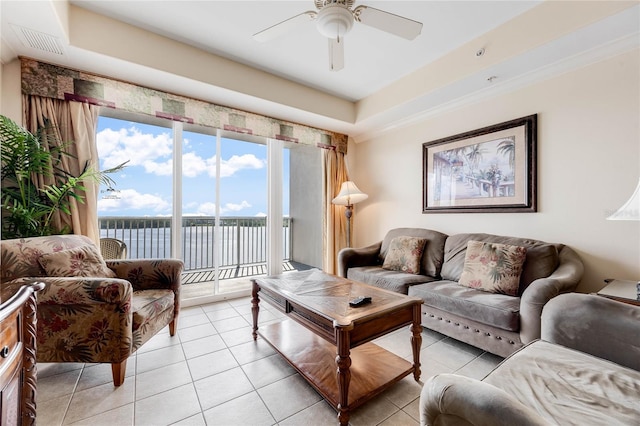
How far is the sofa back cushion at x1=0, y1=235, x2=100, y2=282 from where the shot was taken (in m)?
1.54

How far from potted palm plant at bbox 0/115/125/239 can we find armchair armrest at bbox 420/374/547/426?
2.75 meters

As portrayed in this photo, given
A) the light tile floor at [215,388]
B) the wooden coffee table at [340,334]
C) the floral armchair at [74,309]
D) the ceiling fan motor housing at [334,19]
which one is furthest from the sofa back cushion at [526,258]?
the floral armchair at [74,309]

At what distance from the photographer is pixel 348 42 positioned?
245 cm

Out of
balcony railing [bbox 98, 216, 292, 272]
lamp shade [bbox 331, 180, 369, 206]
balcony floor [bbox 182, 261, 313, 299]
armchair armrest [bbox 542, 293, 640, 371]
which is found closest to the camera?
armchair armrest [bbox 542, 293, 640, 371]

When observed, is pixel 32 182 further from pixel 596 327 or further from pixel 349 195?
pixel 596 327

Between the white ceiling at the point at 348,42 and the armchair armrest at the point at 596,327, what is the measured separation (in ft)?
6.17

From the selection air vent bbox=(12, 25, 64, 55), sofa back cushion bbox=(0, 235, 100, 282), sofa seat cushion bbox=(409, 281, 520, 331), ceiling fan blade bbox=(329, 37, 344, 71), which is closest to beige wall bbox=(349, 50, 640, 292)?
sofa seat cushion bbox=(409, 281, 520, 331)

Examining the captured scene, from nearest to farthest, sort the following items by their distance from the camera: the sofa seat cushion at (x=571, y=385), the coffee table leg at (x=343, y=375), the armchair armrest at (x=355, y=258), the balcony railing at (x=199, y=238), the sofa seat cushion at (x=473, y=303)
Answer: the sofa seat cushion at (x=571, y=385) < the coffee table leg at (x=343, y=375) < the sofa seat cushion at (x=473, y=303) < the armchair armrest at (x=355, y=258) < the balcony railing at (x=199, y=238)

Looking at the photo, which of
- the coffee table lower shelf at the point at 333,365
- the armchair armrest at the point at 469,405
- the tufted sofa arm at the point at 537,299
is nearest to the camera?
the armchair armrest at the point at 469,405

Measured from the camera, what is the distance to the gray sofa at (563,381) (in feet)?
2.41

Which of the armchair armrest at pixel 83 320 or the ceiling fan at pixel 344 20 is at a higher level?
the ceiling fan at pixel 344 20

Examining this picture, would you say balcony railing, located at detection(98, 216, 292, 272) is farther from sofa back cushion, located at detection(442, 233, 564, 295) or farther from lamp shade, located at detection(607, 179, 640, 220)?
lamp shade, located at detection(607, 179, 640, 220)

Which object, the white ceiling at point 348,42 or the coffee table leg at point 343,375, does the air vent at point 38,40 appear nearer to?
the white ceiling at point 348,42

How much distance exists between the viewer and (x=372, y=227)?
13.4 feet
